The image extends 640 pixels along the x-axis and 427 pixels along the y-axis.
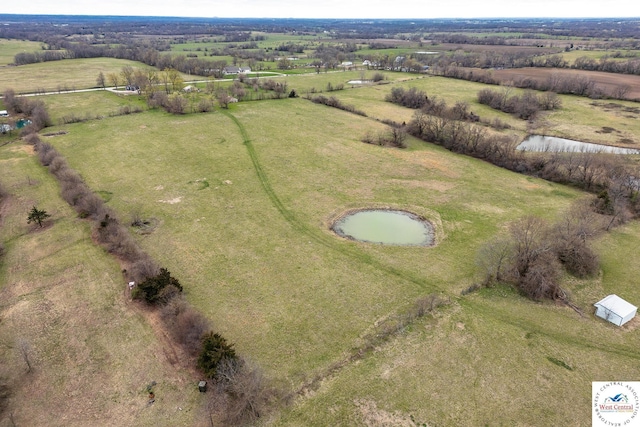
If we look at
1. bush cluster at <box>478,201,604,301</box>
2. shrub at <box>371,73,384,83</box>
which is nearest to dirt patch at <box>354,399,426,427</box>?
bush cluster at <box>478,201,604,301</box>

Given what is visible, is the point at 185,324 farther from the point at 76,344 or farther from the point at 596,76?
the point at 596,76

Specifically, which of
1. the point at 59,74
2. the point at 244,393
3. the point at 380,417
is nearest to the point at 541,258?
the point at 380,417

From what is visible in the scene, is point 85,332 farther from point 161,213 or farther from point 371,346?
point 371,346

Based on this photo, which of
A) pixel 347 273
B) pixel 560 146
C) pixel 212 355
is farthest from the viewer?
pixel 560 146

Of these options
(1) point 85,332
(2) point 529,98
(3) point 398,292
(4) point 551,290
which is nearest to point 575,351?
(4) point 551,290

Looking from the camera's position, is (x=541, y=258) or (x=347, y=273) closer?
(x=541, y=258)

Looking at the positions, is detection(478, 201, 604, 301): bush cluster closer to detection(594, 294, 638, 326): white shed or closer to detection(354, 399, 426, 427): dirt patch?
detection(594, 294, 638, 326): white shed

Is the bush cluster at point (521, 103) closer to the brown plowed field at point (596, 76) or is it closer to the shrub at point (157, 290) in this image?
the brown plowed field at point (596, 76)
